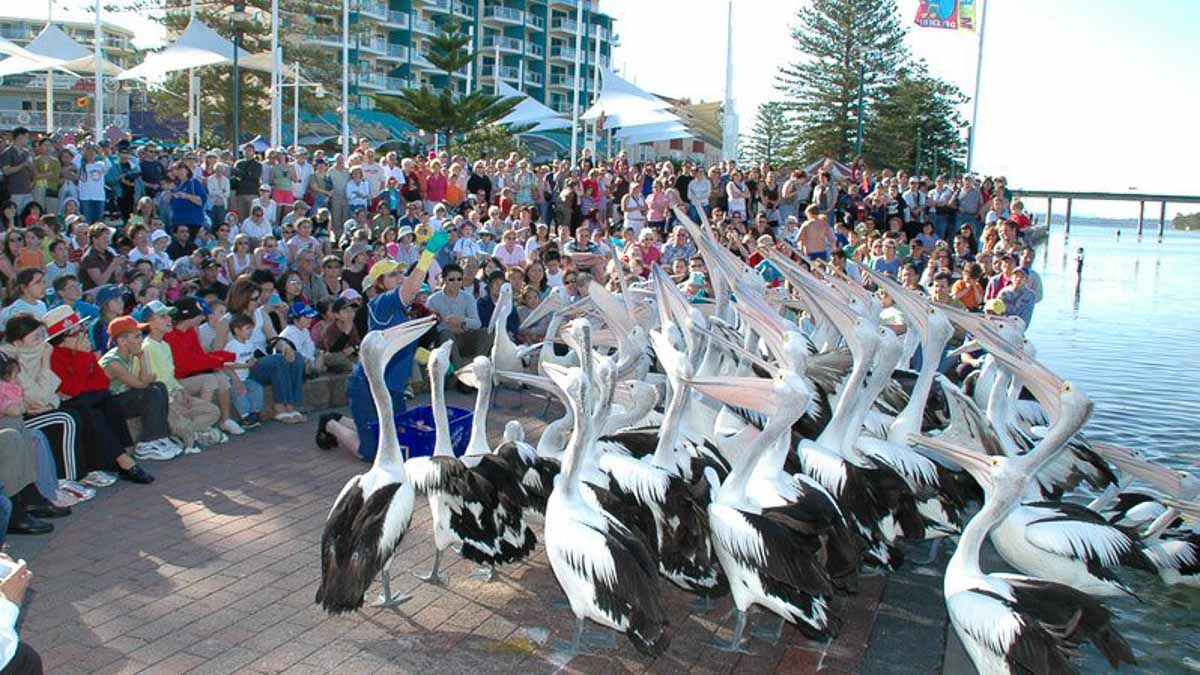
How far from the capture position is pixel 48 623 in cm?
561

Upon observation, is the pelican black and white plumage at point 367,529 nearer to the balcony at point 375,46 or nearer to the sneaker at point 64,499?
the sneaker at point 64,499

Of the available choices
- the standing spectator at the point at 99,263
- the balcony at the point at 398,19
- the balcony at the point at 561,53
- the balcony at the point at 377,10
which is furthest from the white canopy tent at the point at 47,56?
the balcony at the point at 561,53

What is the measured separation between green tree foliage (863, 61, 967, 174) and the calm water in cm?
2064

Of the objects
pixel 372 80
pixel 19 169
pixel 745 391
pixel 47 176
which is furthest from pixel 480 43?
pixel 745 391

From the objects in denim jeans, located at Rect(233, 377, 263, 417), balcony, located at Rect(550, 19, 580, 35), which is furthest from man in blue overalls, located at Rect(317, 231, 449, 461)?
balcony, located at Rect(550, 19, 580, 35)

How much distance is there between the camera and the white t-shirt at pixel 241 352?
33.1 ft

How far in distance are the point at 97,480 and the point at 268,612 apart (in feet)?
9.47

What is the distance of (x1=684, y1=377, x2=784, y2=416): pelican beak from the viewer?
19.9ft

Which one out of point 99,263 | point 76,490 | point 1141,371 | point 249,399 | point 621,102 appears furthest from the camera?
point 621,102

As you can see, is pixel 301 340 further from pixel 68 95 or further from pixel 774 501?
pixel 68 95

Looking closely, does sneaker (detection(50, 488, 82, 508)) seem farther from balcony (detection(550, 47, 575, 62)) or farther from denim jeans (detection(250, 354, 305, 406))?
balcony (detection(550, 47, 575, 62))

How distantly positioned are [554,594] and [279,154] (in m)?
12.5

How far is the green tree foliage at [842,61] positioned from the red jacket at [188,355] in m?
45.8

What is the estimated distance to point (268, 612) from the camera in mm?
5875
